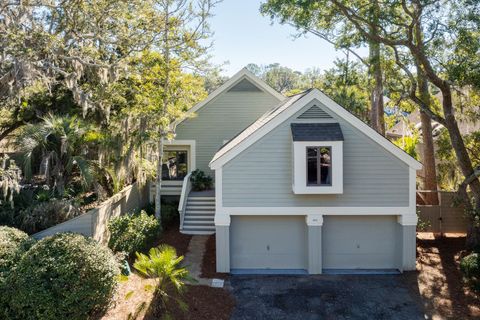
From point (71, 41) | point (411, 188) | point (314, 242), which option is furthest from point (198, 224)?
point (71, 41)

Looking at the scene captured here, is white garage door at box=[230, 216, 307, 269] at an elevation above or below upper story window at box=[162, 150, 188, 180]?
below

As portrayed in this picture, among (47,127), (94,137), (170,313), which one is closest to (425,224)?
(170,313)

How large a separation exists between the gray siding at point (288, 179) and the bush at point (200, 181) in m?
6.56

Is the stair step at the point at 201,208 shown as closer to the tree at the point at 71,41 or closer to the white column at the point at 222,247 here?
the white column at the point at 222,247

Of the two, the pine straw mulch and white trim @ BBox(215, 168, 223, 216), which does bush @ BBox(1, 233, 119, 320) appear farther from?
white trim @ BBox(215, 168, 223, 216)

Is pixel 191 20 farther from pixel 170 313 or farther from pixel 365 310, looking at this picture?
pixel 365 310

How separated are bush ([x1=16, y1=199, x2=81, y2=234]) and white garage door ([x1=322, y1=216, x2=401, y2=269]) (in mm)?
8547

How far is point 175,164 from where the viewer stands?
19.4 meters

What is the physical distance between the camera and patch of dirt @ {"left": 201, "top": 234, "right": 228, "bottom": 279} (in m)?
11.4

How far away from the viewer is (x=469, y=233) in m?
12.7

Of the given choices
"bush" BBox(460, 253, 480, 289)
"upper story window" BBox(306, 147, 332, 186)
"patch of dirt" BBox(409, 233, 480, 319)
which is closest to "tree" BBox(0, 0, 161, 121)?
"upper story window" BBox(306, 147, 332, 186)

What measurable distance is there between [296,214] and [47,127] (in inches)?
351

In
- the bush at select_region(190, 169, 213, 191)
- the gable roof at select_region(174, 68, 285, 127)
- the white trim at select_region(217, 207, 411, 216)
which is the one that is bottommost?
the white trim at select_region(217, 207, 411, 216)

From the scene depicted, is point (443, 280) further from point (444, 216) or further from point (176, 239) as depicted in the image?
point (176, 239)
